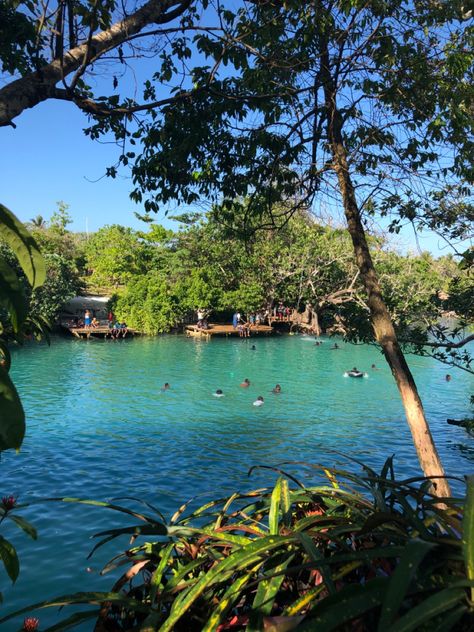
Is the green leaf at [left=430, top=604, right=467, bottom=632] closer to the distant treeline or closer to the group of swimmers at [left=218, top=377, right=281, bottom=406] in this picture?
the group of swimmers at [left=218, top=377, right=281, bottom=406]

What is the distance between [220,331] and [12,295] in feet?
119

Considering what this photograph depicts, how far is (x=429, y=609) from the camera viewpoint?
3.32ft

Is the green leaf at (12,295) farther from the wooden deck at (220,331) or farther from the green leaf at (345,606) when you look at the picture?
the wooden deck at (220,331)

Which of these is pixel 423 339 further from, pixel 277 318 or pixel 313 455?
pixel 277 318

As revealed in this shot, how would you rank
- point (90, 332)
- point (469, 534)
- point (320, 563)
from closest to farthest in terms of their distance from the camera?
1. point (469, 534)
2. point (320, 563)
3. point (90, 332)

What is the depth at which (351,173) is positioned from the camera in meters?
5.14

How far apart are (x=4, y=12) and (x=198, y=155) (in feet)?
6.33

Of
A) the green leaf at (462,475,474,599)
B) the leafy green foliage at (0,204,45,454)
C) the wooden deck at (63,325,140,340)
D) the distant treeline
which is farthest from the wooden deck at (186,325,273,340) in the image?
the leafy green foliage at (0,204,45,454)

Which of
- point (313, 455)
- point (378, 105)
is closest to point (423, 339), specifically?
point (378, 105)

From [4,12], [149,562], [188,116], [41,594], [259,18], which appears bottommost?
[41,594]

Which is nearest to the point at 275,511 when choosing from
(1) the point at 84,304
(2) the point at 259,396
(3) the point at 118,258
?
(2) the point at 259,396

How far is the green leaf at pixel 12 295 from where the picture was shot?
104 cm

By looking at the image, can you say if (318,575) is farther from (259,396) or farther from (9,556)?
(259,396)

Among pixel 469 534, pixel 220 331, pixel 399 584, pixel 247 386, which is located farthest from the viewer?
pixel 220 331
